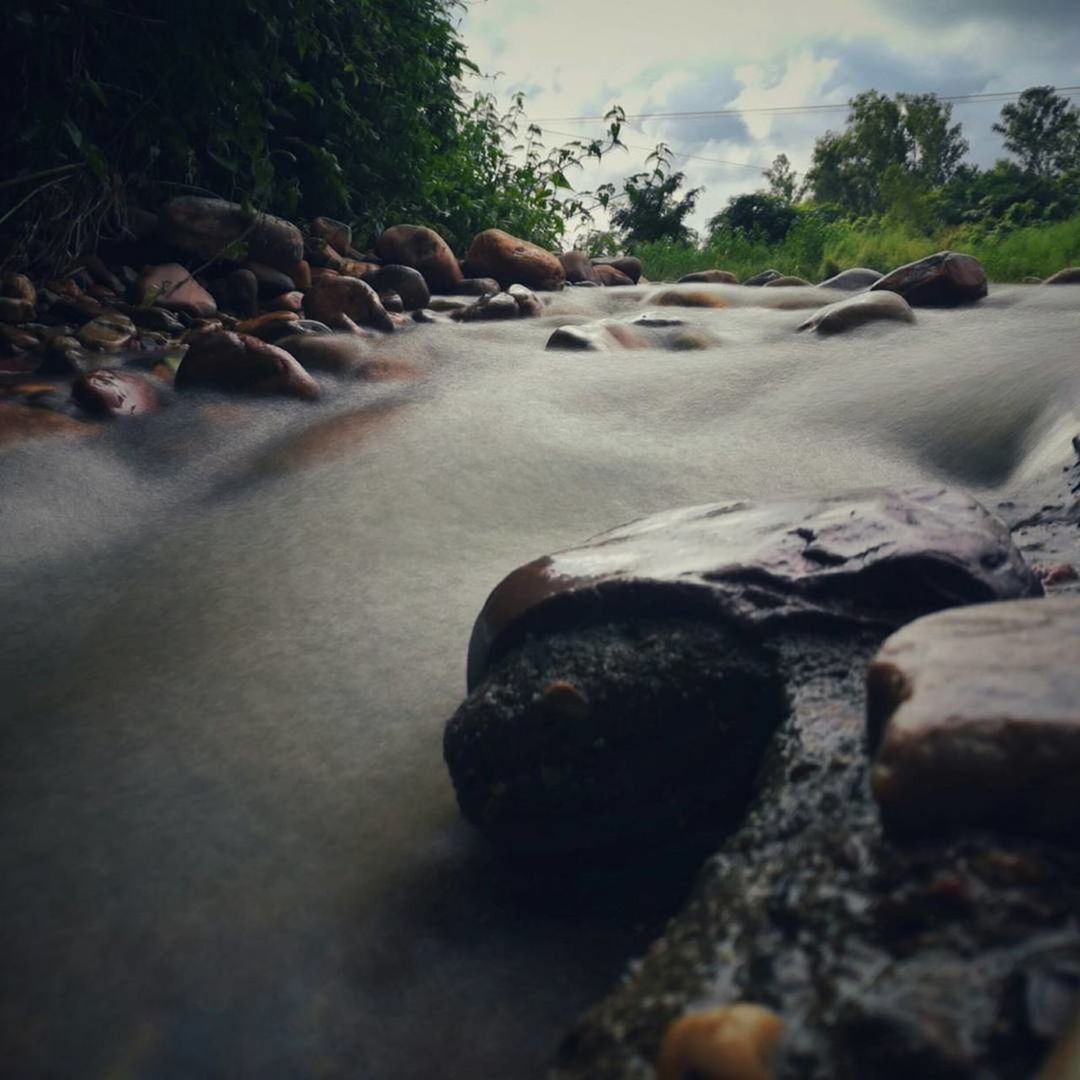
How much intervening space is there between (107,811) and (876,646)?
1.22m

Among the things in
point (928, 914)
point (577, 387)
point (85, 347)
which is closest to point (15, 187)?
point (85, 347)

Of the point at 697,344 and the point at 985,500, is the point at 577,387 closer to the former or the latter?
the point at 697,344

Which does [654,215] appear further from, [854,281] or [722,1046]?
[722,1046]

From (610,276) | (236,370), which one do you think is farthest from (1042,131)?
(236,370)

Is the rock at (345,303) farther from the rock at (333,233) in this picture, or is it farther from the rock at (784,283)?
the rock at (784,283)

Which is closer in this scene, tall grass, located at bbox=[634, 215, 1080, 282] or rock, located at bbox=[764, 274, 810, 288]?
rock, located at bbox=[764, 274, 810, 288]

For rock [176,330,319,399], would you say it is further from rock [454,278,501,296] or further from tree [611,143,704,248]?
tree [611,143,704,248]

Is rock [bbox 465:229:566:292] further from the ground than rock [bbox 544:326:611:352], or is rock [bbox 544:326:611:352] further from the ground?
rock [bbox 465:229:566:292]

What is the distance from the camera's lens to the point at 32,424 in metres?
3.25

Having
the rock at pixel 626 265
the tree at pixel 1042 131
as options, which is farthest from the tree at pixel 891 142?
the rock at pixel 626 265

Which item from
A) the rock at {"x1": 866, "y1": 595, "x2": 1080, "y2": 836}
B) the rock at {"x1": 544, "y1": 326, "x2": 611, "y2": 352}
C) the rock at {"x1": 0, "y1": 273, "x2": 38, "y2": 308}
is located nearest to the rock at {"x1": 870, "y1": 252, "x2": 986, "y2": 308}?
the rock at {"x1": 544, "y1": 326, "x2": 611, "y2": 352}

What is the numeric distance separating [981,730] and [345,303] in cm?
445

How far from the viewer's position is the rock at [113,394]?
3.48 m

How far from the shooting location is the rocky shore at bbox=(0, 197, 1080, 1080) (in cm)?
75
